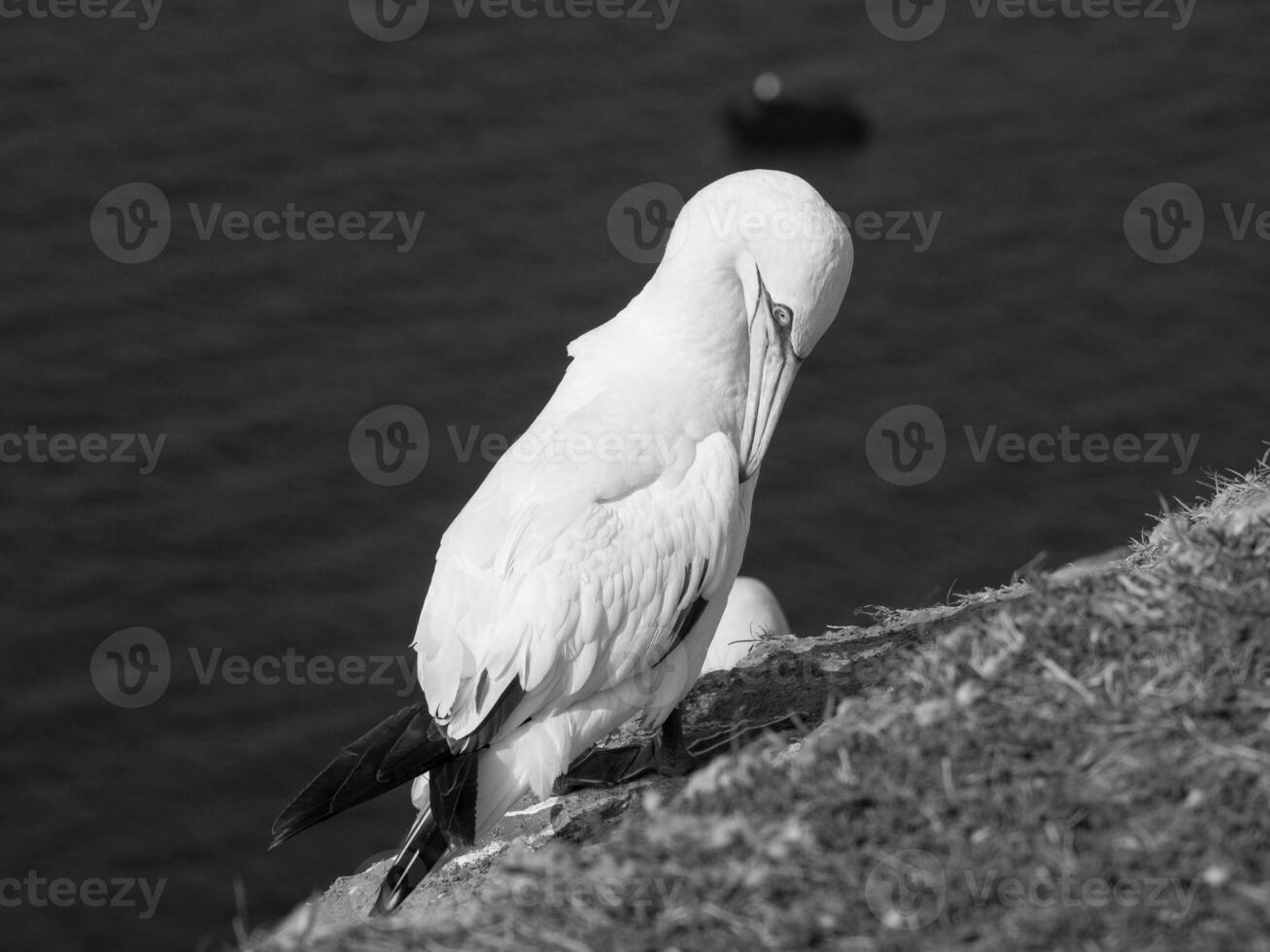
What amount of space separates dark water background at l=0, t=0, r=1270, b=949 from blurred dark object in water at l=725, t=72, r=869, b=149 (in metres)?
0.21

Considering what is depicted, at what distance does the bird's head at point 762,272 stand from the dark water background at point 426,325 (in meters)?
5.84

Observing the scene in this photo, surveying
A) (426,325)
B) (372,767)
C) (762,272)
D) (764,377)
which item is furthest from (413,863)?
(426,325)

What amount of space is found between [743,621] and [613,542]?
410cm

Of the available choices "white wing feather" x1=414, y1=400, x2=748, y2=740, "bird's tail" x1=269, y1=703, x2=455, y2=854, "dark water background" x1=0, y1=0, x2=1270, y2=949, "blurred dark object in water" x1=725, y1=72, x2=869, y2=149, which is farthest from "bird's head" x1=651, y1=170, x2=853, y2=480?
"blurred dark object in water" x1=725, y1=72, x2=869, y2=149

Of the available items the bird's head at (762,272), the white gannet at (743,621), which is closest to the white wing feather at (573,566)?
the bird's head at (762,272)

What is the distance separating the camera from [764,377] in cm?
756

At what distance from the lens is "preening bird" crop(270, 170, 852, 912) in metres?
6.77

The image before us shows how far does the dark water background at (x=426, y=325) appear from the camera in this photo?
13.6m

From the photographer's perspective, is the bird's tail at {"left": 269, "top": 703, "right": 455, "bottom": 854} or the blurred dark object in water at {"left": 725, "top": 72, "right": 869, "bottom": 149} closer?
the bird's tail at {"left": 269, "top": 703, "right": 455, "bottom": 854}

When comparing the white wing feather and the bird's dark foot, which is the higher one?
the white wing feather

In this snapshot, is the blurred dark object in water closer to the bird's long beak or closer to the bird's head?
the bird's head

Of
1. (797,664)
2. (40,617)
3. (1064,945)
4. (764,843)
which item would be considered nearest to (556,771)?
(797,664)

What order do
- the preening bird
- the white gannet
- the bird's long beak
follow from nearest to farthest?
1. the preening bird
2. the bird's long beak
3. the white gannet

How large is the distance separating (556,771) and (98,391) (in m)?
9.54
